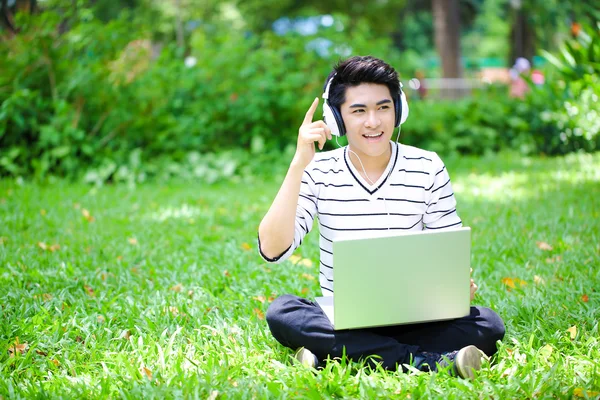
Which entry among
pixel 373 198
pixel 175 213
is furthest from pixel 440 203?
pixel 175 213

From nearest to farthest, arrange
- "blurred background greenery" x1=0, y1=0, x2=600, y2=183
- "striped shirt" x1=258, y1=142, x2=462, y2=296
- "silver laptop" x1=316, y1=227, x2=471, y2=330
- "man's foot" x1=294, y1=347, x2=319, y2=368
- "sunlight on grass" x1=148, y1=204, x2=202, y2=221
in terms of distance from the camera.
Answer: "silver laptop" x1=316, y1=227, x2=471, y2=330 < "man's foot" x1=294, y1=347, x2=319, y2=368 < "striped shirt" x1=258, y1=142, x2=462, y2=296 < "sunlight on grass" x1=148, y1=204, x2=202, y2=221 < "blurred background greenery" x1=0, y1=0, x2=600, y2=183

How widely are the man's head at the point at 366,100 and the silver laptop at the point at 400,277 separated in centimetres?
48

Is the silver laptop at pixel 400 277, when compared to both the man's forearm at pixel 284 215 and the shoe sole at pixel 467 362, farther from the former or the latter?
the man's forearm at pixel 284 215

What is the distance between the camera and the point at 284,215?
2.35m

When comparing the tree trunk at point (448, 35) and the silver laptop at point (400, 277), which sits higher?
the tree trunk at point (448, 35)

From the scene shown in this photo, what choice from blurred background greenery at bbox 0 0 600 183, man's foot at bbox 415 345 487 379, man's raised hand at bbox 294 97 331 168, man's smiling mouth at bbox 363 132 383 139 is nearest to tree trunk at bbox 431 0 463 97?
blurred background greenery at bbox 0 0 600 183

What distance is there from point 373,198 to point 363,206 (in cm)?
5

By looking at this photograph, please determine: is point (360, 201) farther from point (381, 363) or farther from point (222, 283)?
point (222, 283)

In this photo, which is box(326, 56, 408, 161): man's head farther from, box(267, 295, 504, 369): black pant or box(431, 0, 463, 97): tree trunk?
box(431, 0, 463, 97): tree trunk

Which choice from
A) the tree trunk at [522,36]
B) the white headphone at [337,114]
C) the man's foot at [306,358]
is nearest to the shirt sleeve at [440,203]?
the white headphone at [337,114]

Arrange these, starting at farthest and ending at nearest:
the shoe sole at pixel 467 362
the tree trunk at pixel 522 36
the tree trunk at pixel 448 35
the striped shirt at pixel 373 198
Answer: the tree trunk at pixel 522 36 < the tree trunk at pixel 448 35 < the striped shirt at pixel 373 198 < the shoe sole at pixel 467 362

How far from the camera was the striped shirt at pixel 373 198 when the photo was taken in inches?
98.3

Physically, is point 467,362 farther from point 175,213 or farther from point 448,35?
point 448,35

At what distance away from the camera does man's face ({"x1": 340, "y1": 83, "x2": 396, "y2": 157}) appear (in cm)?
243
